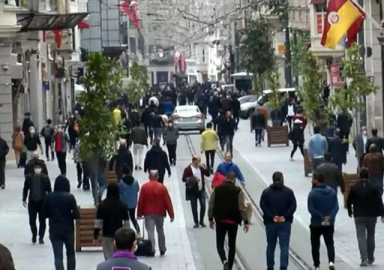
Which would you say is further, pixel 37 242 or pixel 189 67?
pixel 189 67

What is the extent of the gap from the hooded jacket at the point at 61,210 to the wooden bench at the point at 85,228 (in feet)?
13.6

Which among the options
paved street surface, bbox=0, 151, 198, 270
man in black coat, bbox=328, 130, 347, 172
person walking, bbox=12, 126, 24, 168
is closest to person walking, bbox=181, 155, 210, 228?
paved street surface, bbox=0, 151, 198, 270

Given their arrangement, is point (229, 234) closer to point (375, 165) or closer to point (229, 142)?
point (375, 165)

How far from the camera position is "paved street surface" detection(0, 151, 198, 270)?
21.2 m

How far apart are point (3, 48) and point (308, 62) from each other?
10323 mm

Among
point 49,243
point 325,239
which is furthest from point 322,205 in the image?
point 49,243

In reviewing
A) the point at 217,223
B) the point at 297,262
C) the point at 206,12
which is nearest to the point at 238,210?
the point at 217,223

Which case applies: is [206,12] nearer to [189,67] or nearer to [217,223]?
[189,67]

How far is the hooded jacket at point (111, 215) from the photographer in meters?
18.2

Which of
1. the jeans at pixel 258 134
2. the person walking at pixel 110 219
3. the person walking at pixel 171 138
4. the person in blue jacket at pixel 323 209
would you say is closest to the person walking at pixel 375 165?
the person in blue jacket at pixel 323 209

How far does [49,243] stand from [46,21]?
19899 mm

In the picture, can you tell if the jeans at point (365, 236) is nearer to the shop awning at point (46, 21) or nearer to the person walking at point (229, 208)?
the person walking at point (229, 208)

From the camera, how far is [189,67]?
18162 centimetres

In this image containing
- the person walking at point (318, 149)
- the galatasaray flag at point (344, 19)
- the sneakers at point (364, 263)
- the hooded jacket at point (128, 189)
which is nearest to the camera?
the sneakers at point (364, 263)
